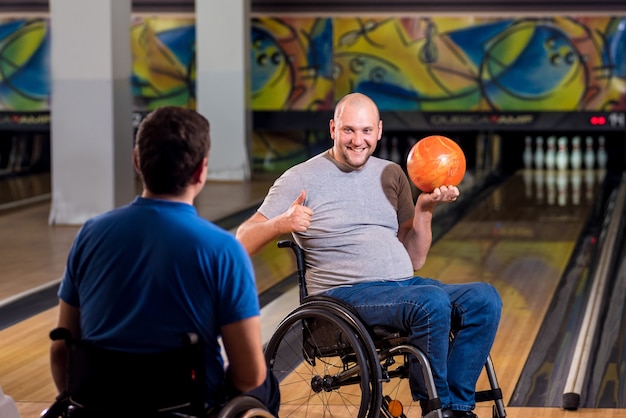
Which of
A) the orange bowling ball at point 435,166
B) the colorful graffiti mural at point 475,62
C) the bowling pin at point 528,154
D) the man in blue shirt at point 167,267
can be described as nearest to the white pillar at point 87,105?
the colorful graffiti mural at point 475,62

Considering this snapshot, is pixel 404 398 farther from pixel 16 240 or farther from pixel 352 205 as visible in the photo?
pixel 16 240

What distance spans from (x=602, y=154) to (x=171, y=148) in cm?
1071

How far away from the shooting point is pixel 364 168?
2.93 meters

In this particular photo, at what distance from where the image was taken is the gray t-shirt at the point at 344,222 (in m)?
2.84

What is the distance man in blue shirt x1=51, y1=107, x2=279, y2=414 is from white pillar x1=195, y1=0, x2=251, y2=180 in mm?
8525

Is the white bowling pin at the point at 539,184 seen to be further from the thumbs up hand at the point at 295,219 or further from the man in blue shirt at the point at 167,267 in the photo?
the man in blue shirt at the point at 167,267

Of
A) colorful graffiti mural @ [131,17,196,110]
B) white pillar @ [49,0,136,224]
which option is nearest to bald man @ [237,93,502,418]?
white pillar @ [49,0,136,224]

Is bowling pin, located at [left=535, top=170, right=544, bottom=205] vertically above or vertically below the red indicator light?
below

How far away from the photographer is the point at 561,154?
12086 millimetres

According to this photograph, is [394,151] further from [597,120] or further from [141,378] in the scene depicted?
[141,378]

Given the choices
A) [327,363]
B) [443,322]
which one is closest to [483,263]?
[327,363]

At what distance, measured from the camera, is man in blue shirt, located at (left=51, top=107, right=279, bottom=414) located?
6.11 ft

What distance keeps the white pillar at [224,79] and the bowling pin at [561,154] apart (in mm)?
3637

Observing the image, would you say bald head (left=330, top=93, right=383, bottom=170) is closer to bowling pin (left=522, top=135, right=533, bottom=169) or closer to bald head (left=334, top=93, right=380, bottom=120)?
bald head (left=334, top=93, right=380, bottom=120)
